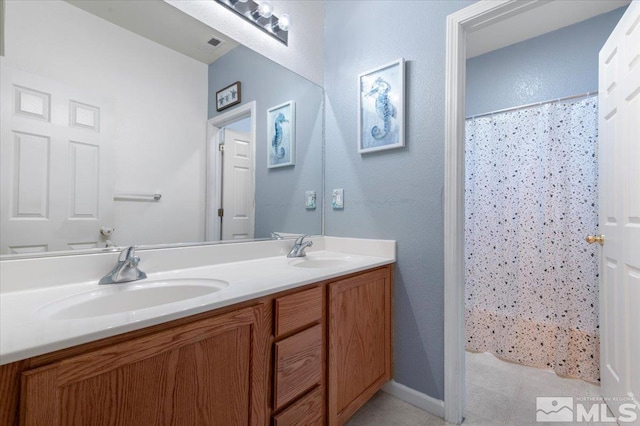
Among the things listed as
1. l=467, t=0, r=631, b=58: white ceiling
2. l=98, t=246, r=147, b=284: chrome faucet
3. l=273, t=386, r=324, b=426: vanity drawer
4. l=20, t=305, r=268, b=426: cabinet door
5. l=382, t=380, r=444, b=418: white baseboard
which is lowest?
l=382, t=380, r=444, b=418: white baseboard

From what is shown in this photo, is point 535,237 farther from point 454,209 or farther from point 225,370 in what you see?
point 225,370

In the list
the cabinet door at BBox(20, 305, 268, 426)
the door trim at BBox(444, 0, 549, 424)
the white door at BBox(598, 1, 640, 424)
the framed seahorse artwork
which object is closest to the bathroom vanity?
the cabinet door at BBox(20, 305, 268, 426)

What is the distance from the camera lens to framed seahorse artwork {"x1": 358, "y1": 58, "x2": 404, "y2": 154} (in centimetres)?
156

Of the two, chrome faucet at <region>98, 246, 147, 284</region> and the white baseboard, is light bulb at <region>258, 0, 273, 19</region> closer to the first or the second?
chrome faucet at <region>98, 246, 147, 284</region>

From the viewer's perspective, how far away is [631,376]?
1.23 meters

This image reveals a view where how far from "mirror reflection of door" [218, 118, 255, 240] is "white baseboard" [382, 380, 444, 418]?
1.12 metres

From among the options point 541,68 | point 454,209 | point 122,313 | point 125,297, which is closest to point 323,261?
point 454,209

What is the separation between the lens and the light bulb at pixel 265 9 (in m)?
1.50

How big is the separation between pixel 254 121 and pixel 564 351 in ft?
7.86

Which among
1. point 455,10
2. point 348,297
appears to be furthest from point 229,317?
point 455,10

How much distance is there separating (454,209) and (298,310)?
877 mm

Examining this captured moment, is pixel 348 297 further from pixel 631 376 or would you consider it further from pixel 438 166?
pixel 631 376

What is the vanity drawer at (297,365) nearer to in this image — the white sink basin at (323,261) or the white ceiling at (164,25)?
the white sink basin at (323,261)

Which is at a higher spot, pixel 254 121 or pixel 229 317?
pixel 254 121
